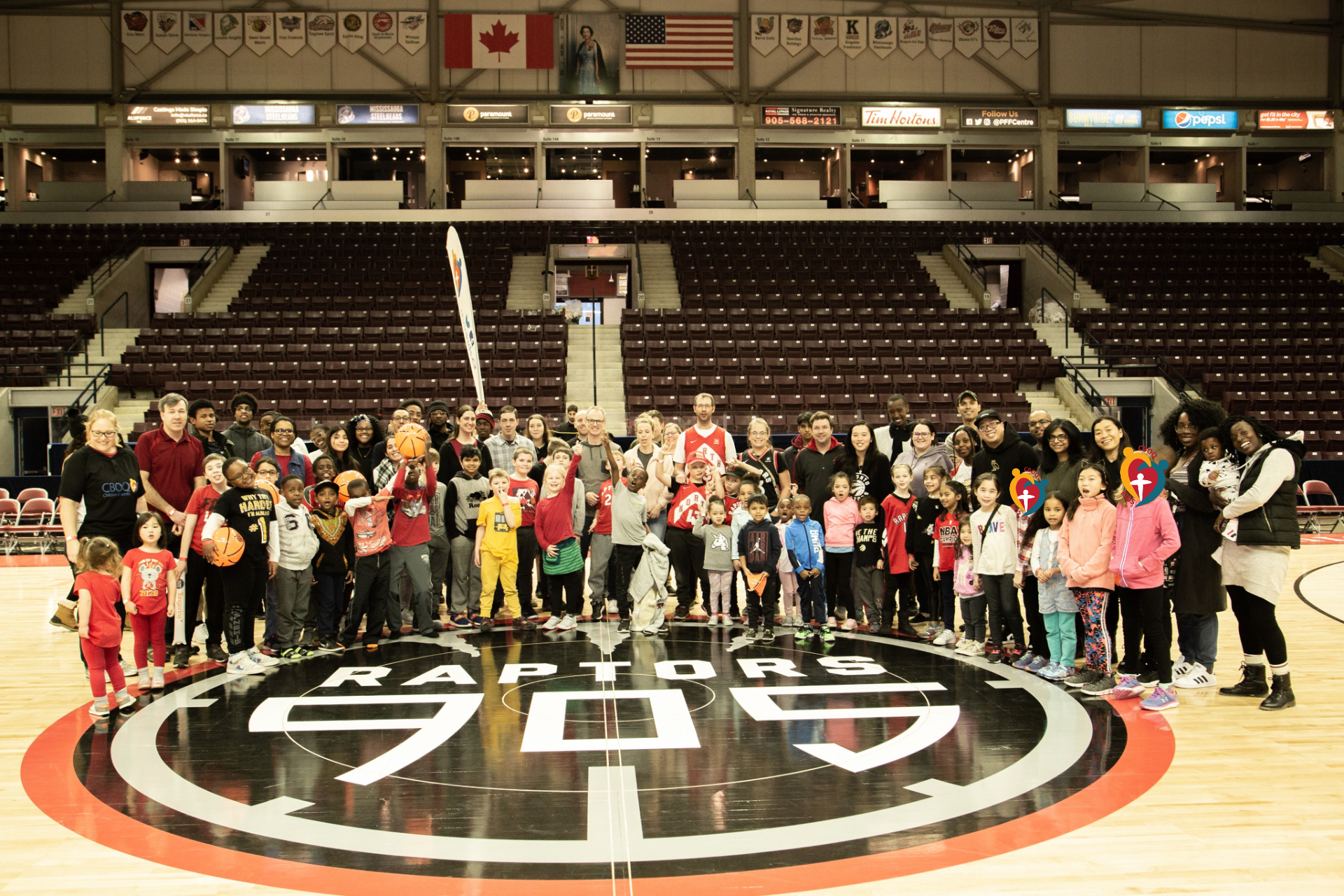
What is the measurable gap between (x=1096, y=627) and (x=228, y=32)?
26263mm

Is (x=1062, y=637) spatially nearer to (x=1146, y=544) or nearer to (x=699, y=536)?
(x=1146, y=544)

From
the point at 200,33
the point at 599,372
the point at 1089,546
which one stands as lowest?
the point at 1089,546

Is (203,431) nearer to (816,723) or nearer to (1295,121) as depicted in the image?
(816,723)

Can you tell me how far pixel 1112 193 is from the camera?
A: 2650cm

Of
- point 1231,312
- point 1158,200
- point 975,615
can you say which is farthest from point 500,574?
point 1158,200

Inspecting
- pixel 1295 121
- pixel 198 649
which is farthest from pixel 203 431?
pixel 1295 121

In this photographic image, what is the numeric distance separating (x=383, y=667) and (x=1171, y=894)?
4.56 metres

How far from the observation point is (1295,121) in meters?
26.3

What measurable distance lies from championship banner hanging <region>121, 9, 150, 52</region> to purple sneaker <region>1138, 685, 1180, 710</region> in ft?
90.7

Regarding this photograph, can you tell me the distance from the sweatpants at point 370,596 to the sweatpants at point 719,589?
5.32 feet

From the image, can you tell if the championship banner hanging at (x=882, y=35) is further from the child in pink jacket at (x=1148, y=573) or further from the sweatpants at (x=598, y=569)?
the child in pink jacket at (x=1148, y=573)

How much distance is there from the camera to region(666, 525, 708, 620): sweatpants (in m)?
7.36

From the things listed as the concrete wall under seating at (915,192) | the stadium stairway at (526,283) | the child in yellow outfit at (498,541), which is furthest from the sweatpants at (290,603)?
the concrete wall under seating at (915,192)

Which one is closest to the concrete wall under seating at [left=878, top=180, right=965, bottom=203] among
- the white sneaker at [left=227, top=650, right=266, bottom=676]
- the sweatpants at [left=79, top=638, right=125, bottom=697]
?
the white sneaker at [left=227, top=650, right=266, bottom=676]
